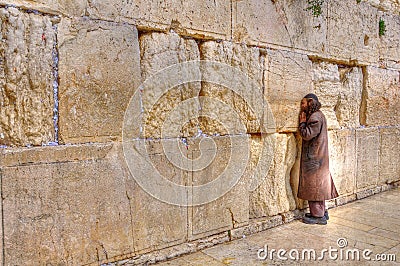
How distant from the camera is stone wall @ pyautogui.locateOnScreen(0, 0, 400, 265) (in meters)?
2.23

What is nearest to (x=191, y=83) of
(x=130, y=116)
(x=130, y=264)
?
A: (x=130, y=116)

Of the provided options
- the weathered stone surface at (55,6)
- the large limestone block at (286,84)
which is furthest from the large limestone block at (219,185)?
the weathered stone surface at (55,6)

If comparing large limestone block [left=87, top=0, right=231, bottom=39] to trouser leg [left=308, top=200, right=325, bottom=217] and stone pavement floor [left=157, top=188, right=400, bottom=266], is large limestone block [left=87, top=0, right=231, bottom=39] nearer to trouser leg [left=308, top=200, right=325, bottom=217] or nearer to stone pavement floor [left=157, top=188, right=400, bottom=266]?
stone pavement floor [left=157, top=188, right=400, bottom=266]

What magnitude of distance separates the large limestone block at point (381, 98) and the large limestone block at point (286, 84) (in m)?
1.45

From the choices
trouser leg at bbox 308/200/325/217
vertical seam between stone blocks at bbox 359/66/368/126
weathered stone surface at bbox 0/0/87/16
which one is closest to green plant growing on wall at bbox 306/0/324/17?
vertical seam between stone blocks at bbox 359/66/368/126

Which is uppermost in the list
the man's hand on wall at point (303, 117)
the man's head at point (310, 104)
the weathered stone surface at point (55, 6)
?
the weathered stone surface at point (55, 6)

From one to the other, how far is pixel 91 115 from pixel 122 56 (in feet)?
1.81

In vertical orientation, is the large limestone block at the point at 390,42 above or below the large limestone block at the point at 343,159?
above

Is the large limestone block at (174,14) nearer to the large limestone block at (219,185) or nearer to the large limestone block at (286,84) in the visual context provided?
the large limestone block at (286,84)

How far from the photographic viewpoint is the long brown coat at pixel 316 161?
3.71 m

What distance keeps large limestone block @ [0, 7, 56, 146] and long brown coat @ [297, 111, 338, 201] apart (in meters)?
2.77

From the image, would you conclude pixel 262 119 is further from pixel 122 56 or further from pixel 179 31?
pixel 122 56

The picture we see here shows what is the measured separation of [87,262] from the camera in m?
2.49

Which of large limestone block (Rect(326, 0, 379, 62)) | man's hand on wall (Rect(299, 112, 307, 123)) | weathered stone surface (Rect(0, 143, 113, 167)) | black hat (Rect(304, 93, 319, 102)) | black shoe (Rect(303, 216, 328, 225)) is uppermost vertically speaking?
large limestone block (Rect(326, 0, 379, 62))
